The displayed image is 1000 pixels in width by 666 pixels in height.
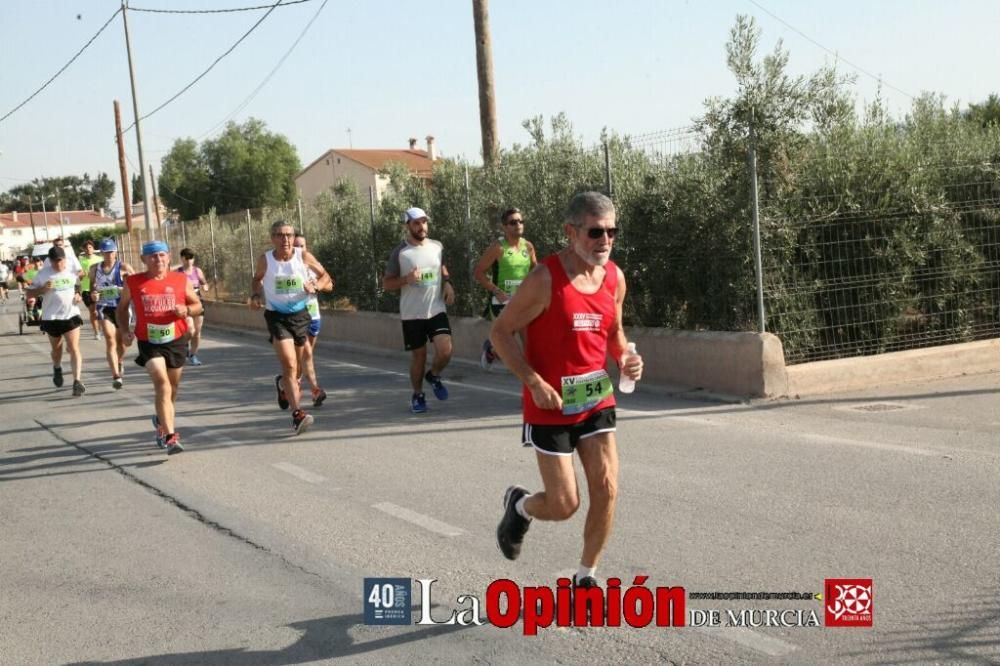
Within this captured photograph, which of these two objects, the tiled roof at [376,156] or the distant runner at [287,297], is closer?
the distant runner at [287,297]

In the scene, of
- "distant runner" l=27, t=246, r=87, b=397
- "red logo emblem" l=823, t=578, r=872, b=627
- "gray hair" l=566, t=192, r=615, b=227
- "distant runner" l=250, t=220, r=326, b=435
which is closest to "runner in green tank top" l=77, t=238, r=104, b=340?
"distant runner" l=27, t=246, r=87, b=397

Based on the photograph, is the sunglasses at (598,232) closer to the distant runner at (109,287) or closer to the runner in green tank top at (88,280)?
the distant runner at (109,287)

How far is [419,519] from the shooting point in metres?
6.54

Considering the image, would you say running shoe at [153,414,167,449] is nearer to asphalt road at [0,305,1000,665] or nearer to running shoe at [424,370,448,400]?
asphalt road at [0,305,1000,665]

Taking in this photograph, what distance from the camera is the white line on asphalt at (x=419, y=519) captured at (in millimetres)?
6238

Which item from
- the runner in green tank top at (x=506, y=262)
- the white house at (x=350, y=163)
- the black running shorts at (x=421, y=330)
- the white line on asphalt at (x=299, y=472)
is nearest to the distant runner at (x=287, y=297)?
the black running shorts at (x=421, y=330)

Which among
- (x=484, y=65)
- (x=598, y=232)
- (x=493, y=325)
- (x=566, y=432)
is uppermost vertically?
(x=484, y=65)

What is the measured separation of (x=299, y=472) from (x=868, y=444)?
423cm

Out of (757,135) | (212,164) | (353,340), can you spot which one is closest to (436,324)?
(757,135)

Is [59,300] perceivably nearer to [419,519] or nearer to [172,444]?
[172,444]

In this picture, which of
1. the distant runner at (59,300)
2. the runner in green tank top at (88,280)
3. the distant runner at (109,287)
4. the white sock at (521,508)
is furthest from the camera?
the runner in green tank top at (88,280)

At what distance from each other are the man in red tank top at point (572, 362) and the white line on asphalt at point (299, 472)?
3406mm

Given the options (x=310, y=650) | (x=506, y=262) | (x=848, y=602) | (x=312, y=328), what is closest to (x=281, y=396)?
(x=312, y=328)

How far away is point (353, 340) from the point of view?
18.1m
